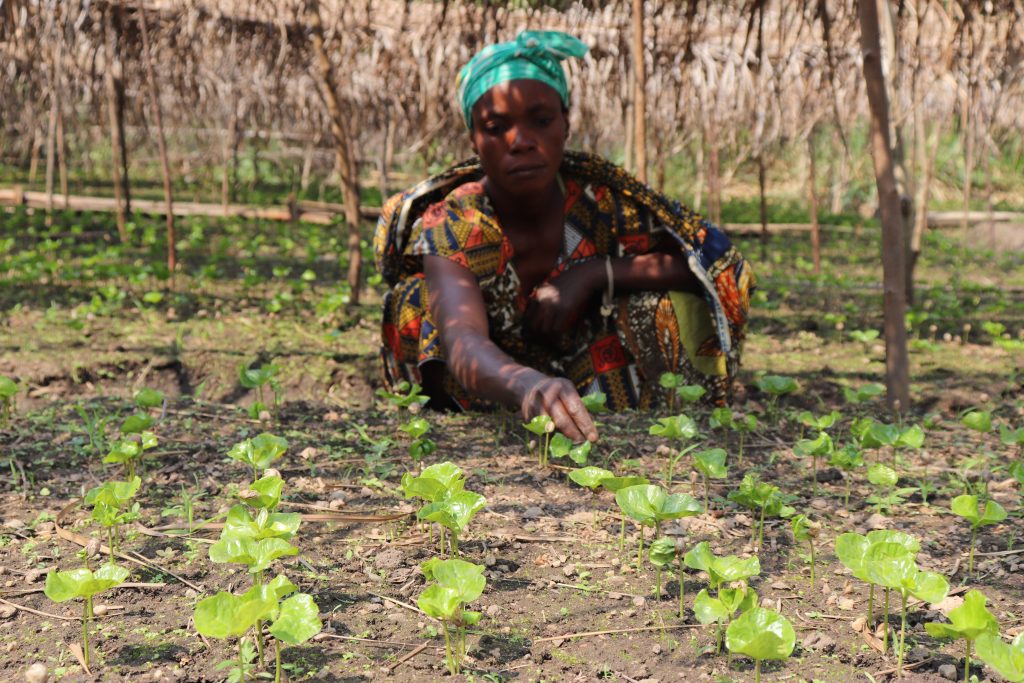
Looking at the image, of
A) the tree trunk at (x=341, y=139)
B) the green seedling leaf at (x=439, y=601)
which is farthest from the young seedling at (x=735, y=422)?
the tree trunk at (x=341, y=139)

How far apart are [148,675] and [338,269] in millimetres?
5902

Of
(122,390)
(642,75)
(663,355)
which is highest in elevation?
(642,75)

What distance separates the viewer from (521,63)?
313cm

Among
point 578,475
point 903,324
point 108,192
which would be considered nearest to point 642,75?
point 903,324

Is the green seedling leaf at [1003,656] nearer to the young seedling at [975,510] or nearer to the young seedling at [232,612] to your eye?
the young seedling at [975,510]

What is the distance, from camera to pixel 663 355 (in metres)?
3.58

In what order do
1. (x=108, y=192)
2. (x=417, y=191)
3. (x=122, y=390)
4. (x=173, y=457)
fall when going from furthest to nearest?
(x=108, y=192) → (x=122, y=390) → (x=417, y=191) → (x=173, y=457)

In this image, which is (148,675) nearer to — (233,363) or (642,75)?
(233,363)

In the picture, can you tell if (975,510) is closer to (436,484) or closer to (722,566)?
(722,566)

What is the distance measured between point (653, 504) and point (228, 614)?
31.7 inches

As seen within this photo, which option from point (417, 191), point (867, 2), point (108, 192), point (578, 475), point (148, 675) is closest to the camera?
point (148, 675)

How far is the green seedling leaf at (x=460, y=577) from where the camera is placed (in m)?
1.62

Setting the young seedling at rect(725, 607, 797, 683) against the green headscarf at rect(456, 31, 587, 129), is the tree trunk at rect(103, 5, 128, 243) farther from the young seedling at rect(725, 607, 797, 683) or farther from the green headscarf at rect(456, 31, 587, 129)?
the young seedling at rect(725, 607, 797, 683)

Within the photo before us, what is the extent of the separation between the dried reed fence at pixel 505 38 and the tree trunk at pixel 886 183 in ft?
0.04
